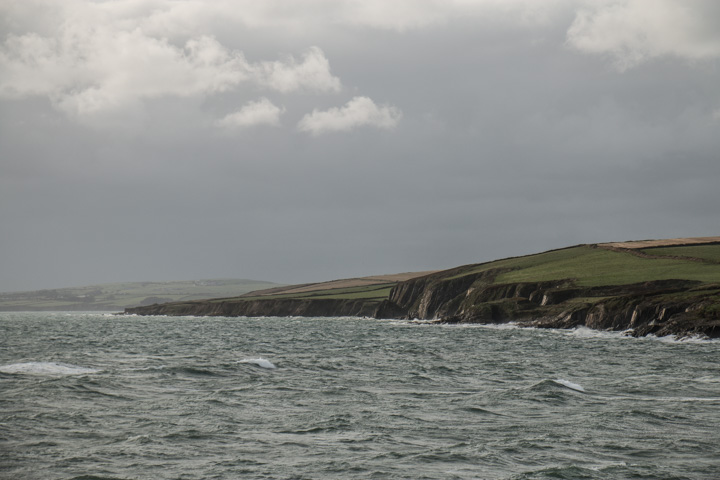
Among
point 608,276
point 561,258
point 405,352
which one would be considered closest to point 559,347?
point 405,352

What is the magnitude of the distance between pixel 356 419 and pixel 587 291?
296 feet

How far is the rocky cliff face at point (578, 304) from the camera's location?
7575 centimetres

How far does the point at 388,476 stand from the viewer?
680 inches

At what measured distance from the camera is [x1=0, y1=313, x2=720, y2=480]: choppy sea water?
18.2 metres

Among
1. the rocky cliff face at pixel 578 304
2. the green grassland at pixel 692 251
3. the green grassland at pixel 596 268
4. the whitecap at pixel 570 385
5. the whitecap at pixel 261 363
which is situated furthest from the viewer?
the green grassland at pixel 692 251

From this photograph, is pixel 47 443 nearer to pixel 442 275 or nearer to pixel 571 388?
pixel 571 388

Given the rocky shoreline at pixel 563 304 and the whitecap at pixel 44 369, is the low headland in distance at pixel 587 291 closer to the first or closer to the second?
the rocky shoreline at pixel 563 304

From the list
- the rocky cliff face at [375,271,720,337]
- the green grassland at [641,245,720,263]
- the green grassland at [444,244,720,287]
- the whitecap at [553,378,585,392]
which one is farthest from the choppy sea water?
the green grassland at [641,245,720,263]

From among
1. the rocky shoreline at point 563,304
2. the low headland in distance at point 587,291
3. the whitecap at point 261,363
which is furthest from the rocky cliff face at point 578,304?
the whitecap at point 261,363

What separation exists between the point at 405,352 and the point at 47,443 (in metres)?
38.4

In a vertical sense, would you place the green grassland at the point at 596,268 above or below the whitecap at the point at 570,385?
above

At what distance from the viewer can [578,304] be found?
98.1m

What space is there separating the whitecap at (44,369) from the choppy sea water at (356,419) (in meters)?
0.10

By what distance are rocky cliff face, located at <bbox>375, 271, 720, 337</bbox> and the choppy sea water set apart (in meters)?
32.9
